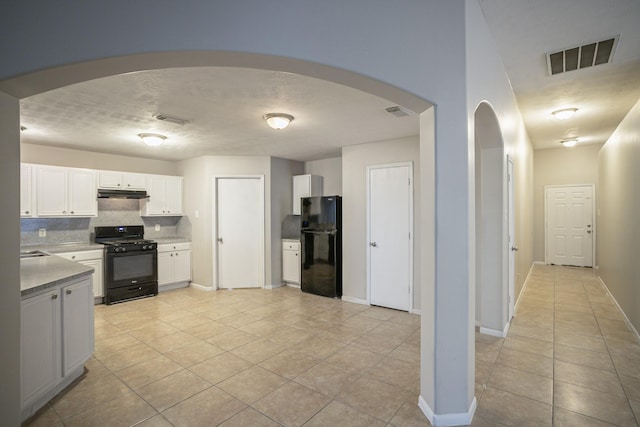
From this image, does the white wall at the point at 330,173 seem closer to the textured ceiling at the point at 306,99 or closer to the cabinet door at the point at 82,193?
the textured ceiling at the point at 306,99

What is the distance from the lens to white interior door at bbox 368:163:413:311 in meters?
4.46

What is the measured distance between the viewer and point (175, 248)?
5832mm

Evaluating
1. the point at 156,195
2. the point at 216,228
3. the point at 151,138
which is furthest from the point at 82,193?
the point at 216,228

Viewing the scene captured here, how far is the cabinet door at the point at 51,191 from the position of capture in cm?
455

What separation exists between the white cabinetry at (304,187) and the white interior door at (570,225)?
6023 mm

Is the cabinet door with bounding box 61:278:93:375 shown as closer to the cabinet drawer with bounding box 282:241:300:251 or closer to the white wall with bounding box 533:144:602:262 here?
the cabinet drawer with bounding box 282:241:300:251

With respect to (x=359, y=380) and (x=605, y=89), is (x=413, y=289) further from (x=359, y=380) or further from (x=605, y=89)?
(x=605, y=89)

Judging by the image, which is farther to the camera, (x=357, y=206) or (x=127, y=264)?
(x=127, y=264)

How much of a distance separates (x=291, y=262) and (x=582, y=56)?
497 cm

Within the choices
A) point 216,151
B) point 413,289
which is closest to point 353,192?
point 413,289

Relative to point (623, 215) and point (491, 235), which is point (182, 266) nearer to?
point (491, 235)

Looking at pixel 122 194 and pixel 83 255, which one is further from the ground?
pixel 122 194

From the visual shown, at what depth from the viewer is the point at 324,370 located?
109 inches

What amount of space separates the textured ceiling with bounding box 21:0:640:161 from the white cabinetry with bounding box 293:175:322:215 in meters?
0.96
